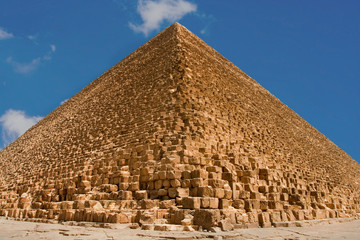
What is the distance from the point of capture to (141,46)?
1847 centimetres

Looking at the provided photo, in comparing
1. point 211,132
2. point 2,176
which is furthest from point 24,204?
point 2,176

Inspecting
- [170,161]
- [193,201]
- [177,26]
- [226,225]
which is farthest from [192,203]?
[177,26]

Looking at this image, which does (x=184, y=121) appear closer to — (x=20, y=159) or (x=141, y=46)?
(x=141, y=46)

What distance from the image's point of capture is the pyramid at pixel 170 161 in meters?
6.34

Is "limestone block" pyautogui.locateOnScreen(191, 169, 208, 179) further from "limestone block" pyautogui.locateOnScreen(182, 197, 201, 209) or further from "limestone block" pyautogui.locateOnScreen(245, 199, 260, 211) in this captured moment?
"limestone block" pyautogui.locateOnScreen(245, 199, 260, 211)

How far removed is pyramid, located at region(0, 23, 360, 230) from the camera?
20.8ft

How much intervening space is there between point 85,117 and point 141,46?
6.28 meters

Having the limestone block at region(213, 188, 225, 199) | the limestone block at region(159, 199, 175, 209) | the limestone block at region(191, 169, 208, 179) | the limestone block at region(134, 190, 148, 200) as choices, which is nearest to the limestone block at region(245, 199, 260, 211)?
the limestone block at region(213, 188, 225, 199)

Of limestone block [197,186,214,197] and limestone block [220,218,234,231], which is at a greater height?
limestone block [197,186,214,197]

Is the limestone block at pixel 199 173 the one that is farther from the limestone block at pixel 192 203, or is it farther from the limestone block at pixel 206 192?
the limestone block at pixel 192 203

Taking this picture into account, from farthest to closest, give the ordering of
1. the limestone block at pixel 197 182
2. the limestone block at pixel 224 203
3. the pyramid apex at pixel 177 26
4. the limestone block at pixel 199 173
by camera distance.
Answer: the pyramid apex at pixel 177 26
the limestone block at pixel 199 173
the limestone block at pixel 197 182
the limestone block at pixel 224 203

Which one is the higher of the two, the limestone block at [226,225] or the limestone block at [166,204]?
the limestone block at [166,204]

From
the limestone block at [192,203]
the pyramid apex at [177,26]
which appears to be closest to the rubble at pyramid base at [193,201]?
the limestone block at [192,203]

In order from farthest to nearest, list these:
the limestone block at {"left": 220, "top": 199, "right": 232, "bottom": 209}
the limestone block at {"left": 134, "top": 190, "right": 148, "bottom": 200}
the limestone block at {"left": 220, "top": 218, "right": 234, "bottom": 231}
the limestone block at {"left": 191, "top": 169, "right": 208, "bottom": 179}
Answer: the limestone block at {"left": 134, "top": 190, "right": 148, "bottom": 200} < the limestone block at {"left": 191, "top": 169, "right": 208, "bottom": 179} < the limestone block at {"left": 220, "top": 199, "right": 232, "bottom": 209} < the limestone block at {"left": 220, "top": 218, "right": 234, "bottom": 231}
